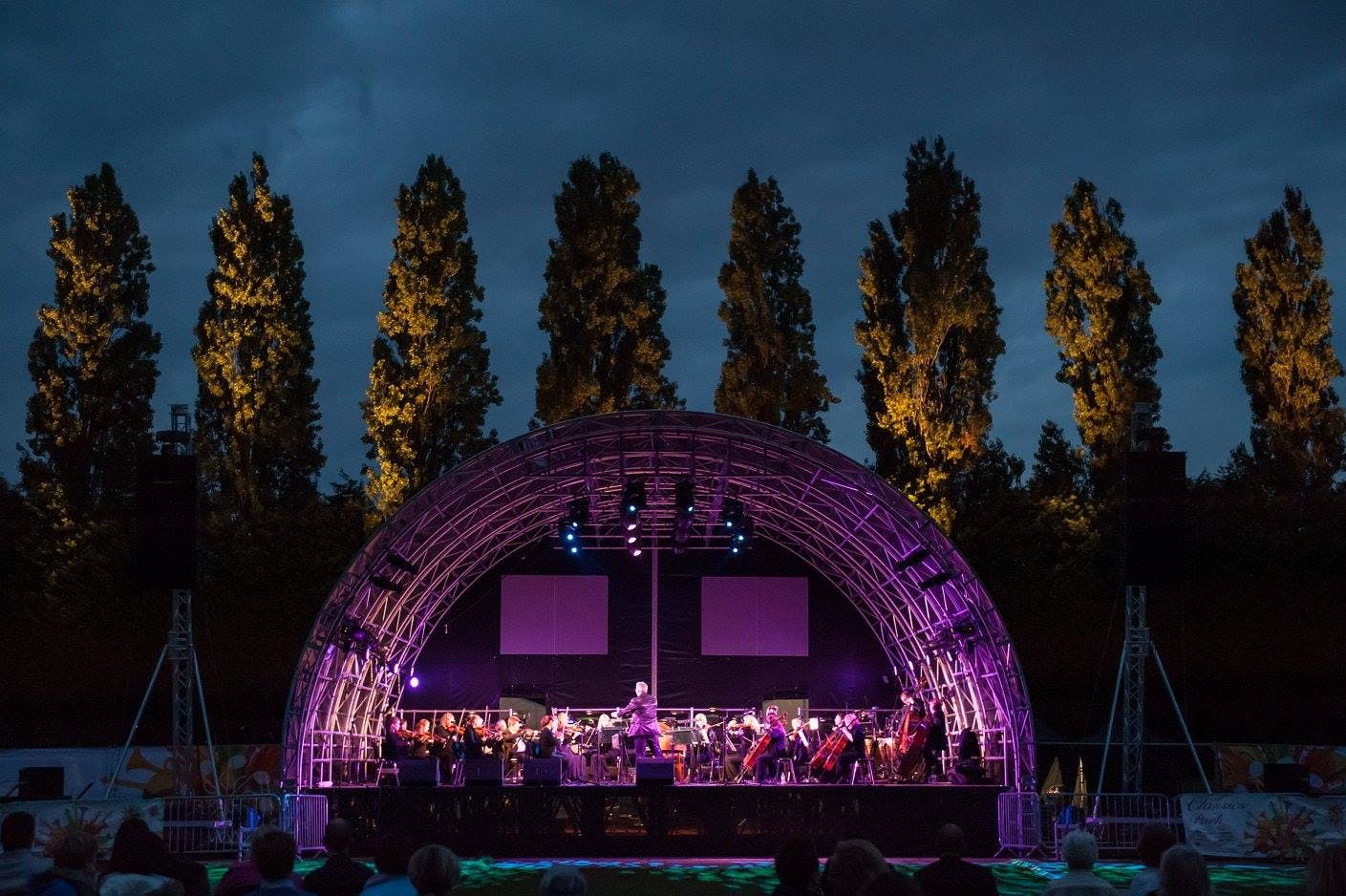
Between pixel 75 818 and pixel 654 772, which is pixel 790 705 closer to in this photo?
Answer: pixel 654 772

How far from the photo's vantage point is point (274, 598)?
28.9 meters

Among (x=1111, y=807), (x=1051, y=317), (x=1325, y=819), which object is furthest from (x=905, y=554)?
(x=1051, y=317)

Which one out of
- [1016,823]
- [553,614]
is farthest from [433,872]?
[553,614]

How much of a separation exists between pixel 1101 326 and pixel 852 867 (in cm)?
2572

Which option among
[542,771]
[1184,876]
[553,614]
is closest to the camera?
[1184,876]

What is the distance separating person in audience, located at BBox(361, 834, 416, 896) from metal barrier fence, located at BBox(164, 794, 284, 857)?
10670mm

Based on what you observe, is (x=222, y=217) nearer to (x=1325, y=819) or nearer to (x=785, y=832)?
A: (x=785, y=832)

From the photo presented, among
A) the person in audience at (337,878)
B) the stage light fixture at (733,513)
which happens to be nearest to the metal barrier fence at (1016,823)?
the stage light fixture at (733,513)

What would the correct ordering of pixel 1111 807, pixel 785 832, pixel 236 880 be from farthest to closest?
pixel 1111 807 → pixel 785 832 → pixel 236 880

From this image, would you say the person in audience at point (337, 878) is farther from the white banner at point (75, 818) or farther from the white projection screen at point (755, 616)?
the white projection screen at point (755, 616)

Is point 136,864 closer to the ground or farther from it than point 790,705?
closer to the ground

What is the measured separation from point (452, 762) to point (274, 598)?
8.37m

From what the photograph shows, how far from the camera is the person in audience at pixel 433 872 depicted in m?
5.68

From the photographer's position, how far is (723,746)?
23.1 metres
